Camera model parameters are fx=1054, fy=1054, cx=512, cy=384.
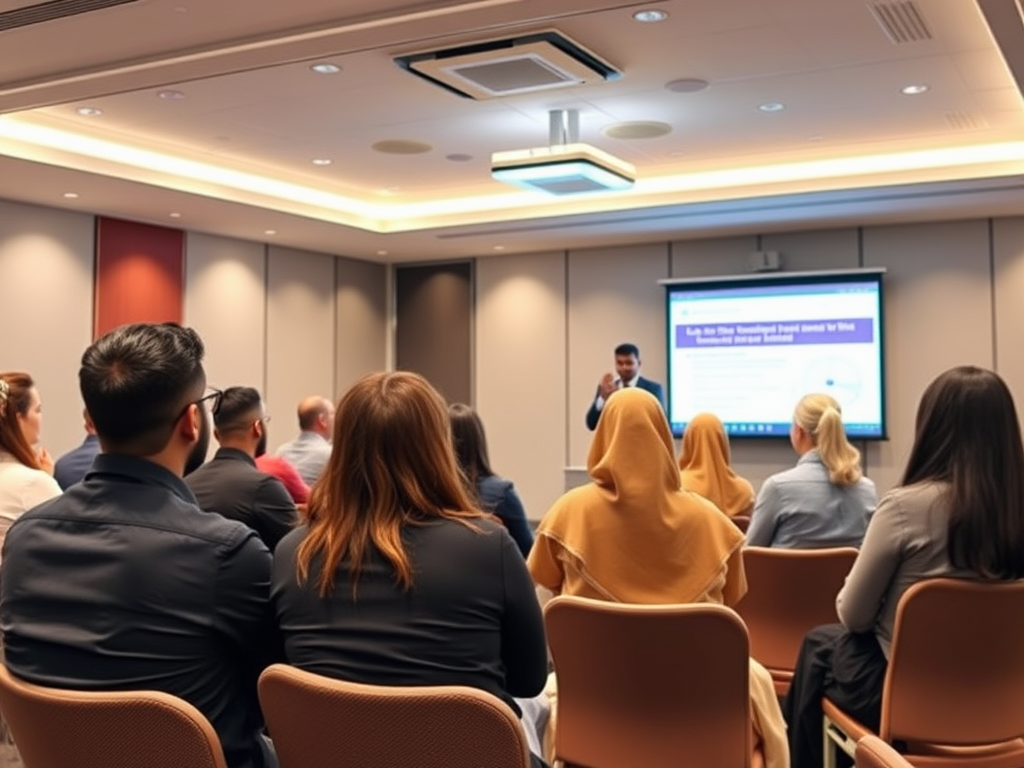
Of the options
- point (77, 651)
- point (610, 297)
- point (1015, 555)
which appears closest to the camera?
point (77, 651)

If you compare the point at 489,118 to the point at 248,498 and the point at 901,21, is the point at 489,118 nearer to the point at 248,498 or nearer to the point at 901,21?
the point at 901,21

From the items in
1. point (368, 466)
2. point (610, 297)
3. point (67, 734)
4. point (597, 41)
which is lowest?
point (67, 734)

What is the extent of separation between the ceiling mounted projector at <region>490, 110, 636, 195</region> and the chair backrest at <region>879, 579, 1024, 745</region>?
4.18 meters

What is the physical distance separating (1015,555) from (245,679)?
1.78m

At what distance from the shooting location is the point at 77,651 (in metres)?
1.69

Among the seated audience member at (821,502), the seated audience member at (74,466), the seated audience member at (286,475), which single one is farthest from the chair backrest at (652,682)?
the seated audience member at (74,466)

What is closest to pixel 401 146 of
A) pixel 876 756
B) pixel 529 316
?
pixel 529 316

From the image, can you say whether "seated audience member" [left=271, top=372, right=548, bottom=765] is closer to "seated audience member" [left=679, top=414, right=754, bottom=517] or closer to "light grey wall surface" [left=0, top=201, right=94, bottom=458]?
"seated audience member" [left=679, top=414, right=754, bottom=517]

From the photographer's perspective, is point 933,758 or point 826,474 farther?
point 826,474

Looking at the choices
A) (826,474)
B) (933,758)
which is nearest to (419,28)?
(826,474)

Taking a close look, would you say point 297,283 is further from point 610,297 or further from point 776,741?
point 776,741

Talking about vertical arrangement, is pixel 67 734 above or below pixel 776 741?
above

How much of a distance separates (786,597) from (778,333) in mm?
5569

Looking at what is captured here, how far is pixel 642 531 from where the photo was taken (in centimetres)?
282
